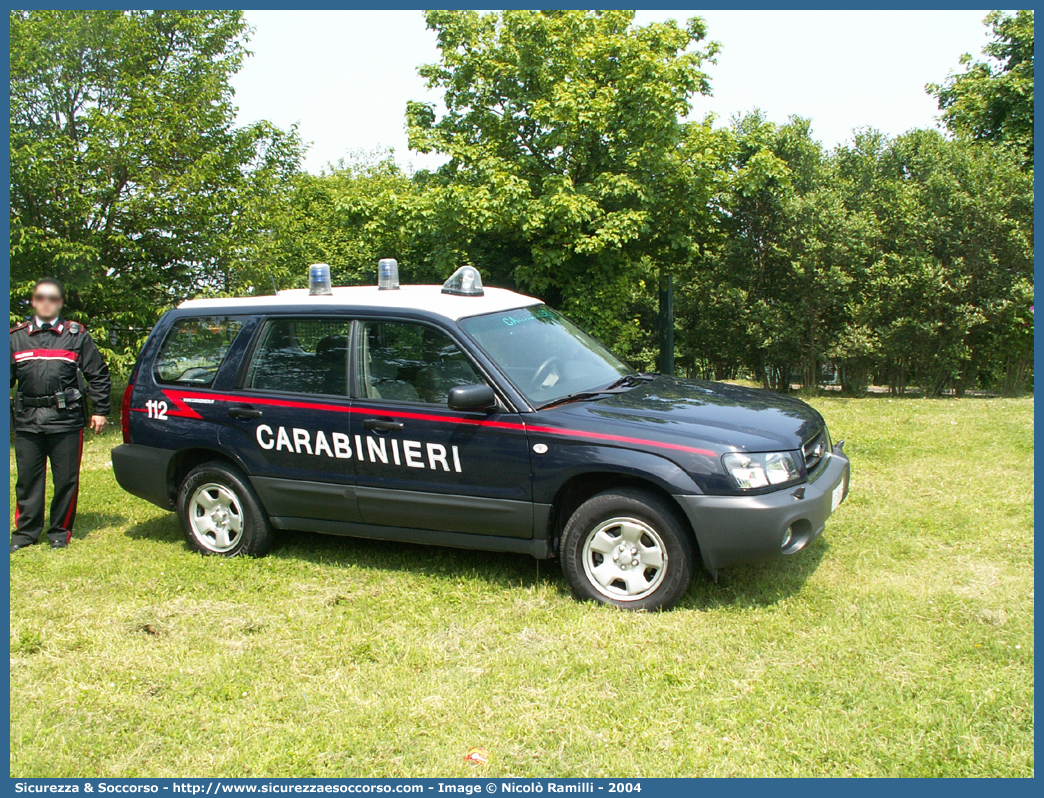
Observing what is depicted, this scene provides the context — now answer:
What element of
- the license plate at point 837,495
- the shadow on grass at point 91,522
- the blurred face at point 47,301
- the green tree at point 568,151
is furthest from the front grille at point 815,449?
the green tree at point 568,151

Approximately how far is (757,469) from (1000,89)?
2595 centimetres

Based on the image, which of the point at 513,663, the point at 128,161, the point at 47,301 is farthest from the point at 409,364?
the point at 128,161

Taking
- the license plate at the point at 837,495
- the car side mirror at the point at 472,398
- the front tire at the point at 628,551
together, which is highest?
the car side mirror at the point at 472,398

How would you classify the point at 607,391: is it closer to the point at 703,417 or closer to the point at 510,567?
the point at 703,417

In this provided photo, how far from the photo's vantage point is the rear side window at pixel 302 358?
558 centimetres

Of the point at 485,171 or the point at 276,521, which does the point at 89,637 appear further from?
the point at 485,171

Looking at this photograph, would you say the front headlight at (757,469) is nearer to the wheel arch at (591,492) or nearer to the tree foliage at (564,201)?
the wheel arch at (591,492)

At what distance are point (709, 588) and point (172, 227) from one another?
36.6 ft

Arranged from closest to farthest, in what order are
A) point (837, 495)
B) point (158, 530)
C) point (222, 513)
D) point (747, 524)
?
point (747, 524) < point (837, 495) < point (222, 513) < point (158, 530)

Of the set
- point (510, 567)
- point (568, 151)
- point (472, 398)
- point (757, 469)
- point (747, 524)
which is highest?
point (568, 151)

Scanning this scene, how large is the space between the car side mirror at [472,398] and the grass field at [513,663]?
115 cm

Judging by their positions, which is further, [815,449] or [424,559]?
[424,559]

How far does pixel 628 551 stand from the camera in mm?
4844

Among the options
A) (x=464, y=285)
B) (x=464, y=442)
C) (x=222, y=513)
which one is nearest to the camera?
(x=464, y=442)
